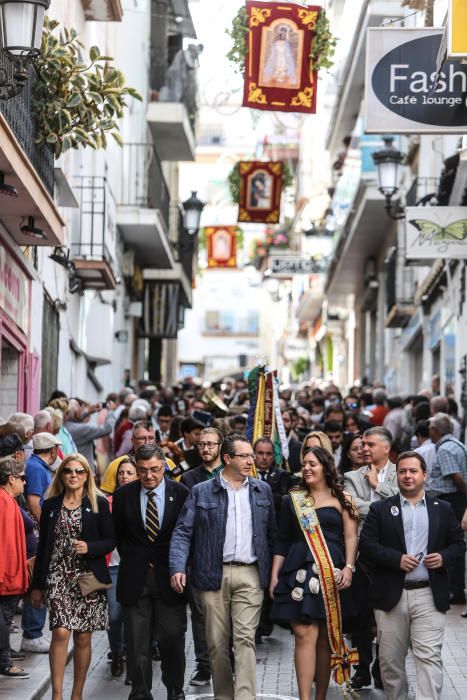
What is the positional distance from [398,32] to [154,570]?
A: 18.6ft

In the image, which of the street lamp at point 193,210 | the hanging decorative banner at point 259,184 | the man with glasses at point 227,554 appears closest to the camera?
the man with glasses at point 227,554

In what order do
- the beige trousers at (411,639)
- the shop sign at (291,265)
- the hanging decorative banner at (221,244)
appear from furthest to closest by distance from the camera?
the hanging decorative banner at (221,244), the shop sign at (291,265), the beige trousers at (411,639)

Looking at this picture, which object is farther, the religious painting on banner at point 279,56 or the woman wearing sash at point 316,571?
the religious painting on banner at point 279,56

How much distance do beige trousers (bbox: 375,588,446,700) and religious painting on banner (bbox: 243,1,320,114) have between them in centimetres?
1016

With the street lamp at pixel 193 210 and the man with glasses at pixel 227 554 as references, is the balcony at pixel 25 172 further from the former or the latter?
the street lamp at pixel 193 210

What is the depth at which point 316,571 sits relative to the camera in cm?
966

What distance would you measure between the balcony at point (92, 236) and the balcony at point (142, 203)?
4844 millimetres

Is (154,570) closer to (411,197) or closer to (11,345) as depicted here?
(11,345)

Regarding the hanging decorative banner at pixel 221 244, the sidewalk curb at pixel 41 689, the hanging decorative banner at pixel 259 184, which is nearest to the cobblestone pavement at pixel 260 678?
the sidewalk curb at pixel 41 689

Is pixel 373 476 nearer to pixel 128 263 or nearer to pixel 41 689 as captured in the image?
pixel 41 689

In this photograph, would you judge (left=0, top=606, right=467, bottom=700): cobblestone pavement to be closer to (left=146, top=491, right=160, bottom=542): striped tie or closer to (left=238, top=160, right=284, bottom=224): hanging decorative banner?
(left=146, top=491, right=160, bottom=542): striped tie

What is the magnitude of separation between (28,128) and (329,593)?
633 cm

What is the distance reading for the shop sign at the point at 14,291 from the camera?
51.9 ft

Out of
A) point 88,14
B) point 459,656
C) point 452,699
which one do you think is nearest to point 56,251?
point 88,14
